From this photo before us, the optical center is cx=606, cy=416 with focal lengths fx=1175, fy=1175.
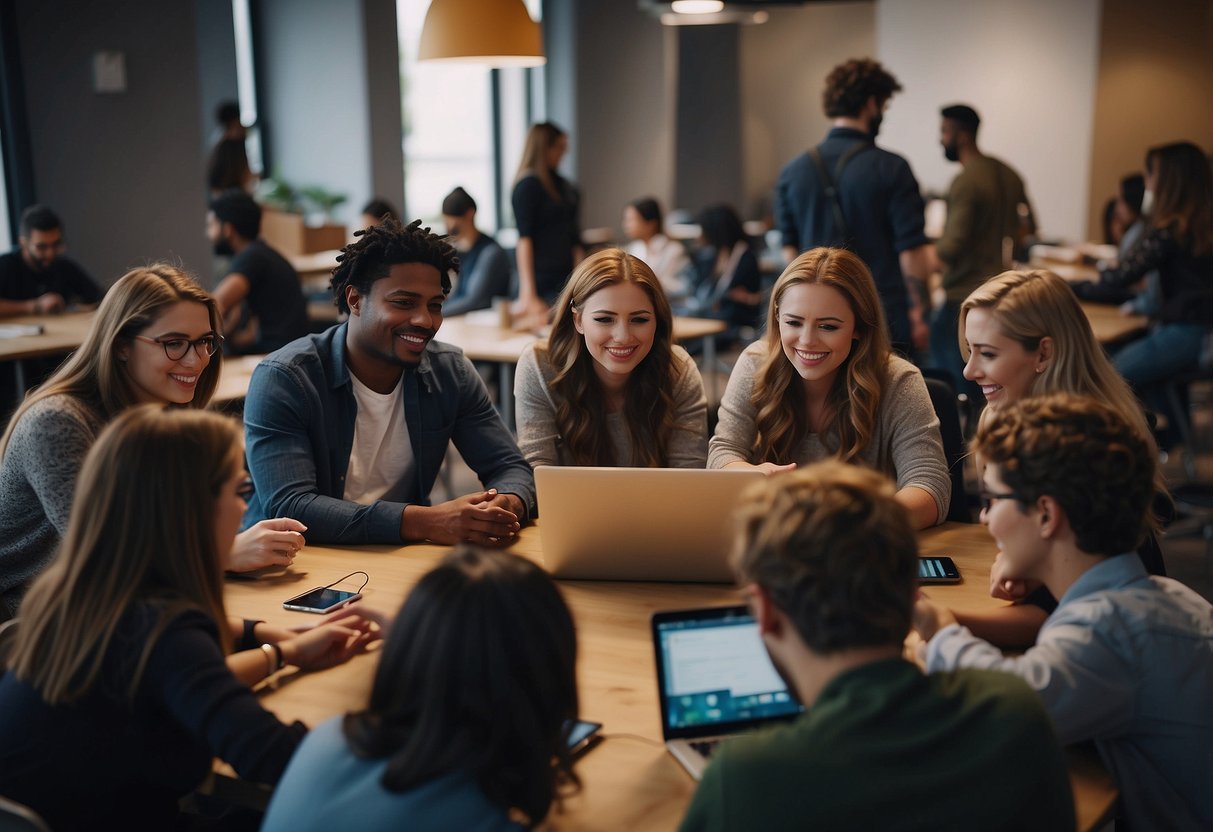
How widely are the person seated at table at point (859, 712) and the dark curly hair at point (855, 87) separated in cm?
356

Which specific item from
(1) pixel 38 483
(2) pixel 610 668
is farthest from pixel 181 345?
(2) pixel 610 668

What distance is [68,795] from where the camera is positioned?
1429mm

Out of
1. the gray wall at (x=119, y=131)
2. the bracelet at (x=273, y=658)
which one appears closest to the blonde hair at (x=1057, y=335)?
the bracelet at (x=273, y=658)

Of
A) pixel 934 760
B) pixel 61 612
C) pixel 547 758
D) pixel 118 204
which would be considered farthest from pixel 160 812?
pixel 118 204

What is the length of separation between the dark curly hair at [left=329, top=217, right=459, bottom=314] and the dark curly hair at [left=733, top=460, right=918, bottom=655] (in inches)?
62.0

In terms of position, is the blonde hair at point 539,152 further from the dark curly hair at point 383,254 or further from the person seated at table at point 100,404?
the person seated at table at point 100,404

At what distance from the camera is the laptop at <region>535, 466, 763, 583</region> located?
1.89m

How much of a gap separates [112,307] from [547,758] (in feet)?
4.72

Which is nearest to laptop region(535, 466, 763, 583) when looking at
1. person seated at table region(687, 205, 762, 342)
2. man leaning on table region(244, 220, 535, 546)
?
man leaning on table region(244, 220, 535, 546)

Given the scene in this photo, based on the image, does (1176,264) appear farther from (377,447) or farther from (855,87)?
(377,447)

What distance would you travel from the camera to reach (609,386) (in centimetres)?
275

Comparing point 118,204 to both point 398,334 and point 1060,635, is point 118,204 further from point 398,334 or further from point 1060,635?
point 1060,635

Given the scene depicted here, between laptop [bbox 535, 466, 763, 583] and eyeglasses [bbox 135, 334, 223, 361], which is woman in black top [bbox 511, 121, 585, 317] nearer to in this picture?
eyeglasses [bbox 135, 334, 223, 361]

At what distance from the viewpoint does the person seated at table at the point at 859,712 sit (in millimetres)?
1057
